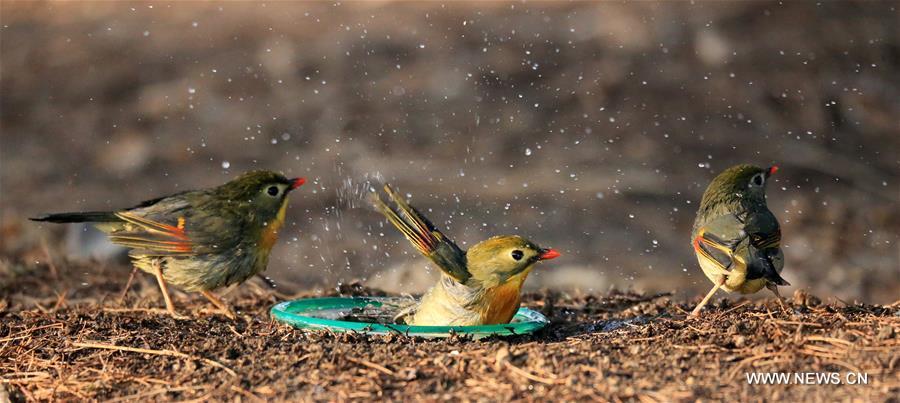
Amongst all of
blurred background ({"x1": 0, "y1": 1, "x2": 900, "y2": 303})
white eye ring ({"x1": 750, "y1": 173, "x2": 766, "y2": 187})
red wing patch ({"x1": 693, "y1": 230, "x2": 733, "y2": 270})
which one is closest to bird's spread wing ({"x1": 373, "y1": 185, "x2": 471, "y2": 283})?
red wing patch ({"x1": 693, "y1": 230, "x2": 733, "y2": 270})

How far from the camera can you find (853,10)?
44.7 ft

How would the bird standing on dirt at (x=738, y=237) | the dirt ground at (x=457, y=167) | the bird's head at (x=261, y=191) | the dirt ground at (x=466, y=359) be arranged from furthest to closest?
1. the bird's head at (x=261, y=191)
2. the bird standing on dirt at (x=738, y=237)
3. the dirt ground at (x=457, y=167)
4. the dirt ground at (x=466, y=359)

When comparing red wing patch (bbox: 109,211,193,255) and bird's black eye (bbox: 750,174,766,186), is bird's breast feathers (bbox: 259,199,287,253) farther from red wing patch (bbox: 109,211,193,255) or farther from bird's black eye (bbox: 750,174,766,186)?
bird's black eye (bbox: 750,174,766,186)

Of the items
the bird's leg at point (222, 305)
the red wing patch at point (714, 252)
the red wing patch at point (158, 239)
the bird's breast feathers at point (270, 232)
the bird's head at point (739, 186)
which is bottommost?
the bird's leg at point (222, 305)

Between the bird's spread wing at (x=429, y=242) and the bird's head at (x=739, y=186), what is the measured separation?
5.55 feet

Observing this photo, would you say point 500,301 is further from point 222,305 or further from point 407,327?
point 222,305

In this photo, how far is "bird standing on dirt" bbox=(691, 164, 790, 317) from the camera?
5617 millimetres

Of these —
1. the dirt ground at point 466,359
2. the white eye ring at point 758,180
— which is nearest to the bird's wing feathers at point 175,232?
the dirt ground at point 466,359

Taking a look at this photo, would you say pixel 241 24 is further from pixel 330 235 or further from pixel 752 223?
pixel 752 223

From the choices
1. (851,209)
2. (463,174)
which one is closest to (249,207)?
(463,174)

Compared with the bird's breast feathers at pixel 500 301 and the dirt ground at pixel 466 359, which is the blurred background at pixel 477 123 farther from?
the dirt ground at pixel 466 359

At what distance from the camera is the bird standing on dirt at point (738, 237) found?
18.4 feet

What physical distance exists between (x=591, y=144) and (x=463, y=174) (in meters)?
1.69

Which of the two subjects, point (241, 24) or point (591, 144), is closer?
point (591, 144)
